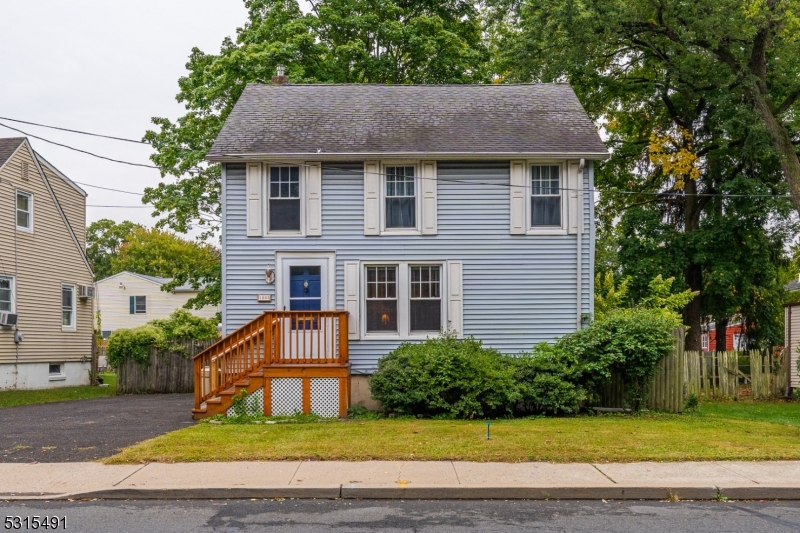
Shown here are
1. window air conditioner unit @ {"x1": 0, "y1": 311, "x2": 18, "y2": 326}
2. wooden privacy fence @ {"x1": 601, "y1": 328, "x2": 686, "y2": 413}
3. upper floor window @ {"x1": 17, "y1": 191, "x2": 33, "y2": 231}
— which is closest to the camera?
wooden privacy fence @ {"x1": 601, "y1": 328, "x2": 686, "y2": 413}

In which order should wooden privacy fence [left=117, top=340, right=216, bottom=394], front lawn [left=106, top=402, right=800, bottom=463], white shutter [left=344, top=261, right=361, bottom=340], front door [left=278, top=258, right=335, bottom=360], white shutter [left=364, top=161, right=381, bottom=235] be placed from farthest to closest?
1. wooden privacy fence [left=117, top=340, right=216, bottom=394]
2. white shutter [left=364, top=161, right=381, bottom=235]
3. white shutter [left=344, top=261, right=361, bottom=340]
4. front door [left=278, top=258, right=335, bottom=360]
5. front lawn [left=106, top=402, right=800, bottom=463]

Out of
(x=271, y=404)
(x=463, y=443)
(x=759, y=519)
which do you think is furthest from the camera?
(x=271, y=404)

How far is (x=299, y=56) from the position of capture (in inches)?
1025

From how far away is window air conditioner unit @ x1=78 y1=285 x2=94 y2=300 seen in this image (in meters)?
29.1

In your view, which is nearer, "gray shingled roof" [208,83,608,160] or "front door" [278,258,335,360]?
"front door" [278,258,335,360]

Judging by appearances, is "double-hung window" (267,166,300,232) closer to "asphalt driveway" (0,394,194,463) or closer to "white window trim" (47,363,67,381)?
"asphalt driveway" (0,394,194,463)

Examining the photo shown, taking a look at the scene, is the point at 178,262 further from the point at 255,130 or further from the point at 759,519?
the point at 759,519

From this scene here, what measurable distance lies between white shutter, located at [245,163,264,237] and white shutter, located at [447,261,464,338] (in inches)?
157

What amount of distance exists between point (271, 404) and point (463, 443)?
493cm

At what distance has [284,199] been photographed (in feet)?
55.6

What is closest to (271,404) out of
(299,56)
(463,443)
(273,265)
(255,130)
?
(273,265)

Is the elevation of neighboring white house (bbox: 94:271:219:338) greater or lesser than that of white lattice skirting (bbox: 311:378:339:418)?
greater

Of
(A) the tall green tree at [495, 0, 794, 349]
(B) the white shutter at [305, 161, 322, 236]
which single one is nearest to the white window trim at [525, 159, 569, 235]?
(B) the white shutter at [305, 161, 322, 236]

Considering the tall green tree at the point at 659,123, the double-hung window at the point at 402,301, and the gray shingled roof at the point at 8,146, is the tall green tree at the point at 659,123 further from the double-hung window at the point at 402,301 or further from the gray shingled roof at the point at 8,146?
the gray shingled roof at the point at 8,146
